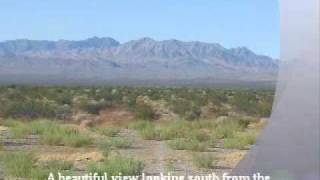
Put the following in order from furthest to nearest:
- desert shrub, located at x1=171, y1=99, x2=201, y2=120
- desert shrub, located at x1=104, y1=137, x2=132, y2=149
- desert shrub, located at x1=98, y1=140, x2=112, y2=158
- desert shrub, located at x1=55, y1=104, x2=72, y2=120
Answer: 1. desert shrub, located at x1=171, y1=99, x2=201, y2=120
2. desert shrub, located at x1=55, y1=104, x2=72, y2=120
3. desert shrub, located at x1=104, y1=137, x2=132, y2=149
4. desert shrub, located at x1=98, y1=140, x2=112, y2=158

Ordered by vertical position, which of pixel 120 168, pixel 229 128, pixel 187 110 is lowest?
pixel 187 110

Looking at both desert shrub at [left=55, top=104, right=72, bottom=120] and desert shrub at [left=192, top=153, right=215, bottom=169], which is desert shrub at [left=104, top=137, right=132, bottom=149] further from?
desert shrub at [left=55, top=104, right=72, bottom=120]

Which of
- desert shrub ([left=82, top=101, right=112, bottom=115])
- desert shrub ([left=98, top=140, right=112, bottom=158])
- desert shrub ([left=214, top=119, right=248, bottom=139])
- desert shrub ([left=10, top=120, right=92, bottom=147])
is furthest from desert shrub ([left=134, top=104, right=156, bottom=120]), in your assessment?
desert shrub ([left=98, top=140, right=112, bottom=158])

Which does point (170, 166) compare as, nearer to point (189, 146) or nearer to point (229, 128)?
point (189, 146)

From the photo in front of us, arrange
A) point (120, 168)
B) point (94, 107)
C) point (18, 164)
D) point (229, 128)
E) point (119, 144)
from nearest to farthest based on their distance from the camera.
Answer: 1. point (120, 168)
2. point (18, 164)
3. point (119, 144)
4. point (229, 128)
5. point (94, 107)

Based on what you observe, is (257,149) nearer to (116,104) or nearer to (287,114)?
(287,114)

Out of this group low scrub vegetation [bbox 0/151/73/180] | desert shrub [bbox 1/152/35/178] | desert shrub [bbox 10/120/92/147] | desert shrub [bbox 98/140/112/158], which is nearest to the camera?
low scrub vegetation [bbox 0/151/73/180]

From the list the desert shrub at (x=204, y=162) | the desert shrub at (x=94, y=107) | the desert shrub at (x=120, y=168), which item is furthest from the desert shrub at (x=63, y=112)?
the desert shrub at (x=120, y=168)

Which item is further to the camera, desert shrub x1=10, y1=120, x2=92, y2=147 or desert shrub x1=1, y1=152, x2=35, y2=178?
desert shrub x1=10, y1=120, x2=92, y2=147

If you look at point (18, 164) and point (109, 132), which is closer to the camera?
point (18, 164)

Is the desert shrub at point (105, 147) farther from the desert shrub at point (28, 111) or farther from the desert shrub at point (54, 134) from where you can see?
the desert shrub at point (28, 111)

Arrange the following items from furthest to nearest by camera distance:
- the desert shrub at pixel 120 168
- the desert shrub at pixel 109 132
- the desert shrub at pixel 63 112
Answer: the desert shrub at pixel 63 112 → the desert shrub at pixel 109 132 → the desert shrub at pixel 120 168

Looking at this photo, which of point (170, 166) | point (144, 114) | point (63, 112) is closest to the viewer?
point (170, 166)

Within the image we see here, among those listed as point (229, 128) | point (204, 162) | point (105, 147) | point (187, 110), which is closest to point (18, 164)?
point (204, 162)
